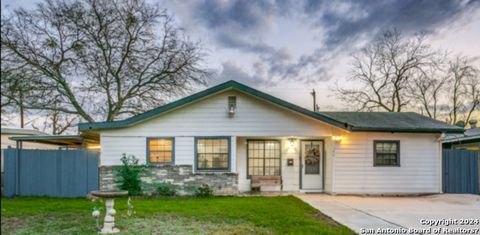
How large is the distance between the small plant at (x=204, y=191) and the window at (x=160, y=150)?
1325 millimetres

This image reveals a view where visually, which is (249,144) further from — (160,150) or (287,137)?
(160,150)

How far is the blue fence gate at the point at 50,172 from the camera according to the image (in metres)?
11.1

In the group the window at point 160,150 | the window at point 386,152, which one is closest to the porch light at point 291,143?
the window at point 386,152

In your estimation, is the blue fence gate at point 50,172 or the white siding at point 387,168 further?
the white siding at point 387,168

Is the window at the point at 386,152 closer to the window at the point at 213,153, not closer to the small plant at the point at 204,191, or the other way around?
the window at the point at 213,153

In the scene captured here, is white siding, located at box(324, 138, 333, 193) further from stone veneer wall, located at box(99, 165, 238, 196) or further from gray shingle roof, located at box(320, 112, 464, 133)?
stone veneer wall, located at box(99, 165, 238, 196)

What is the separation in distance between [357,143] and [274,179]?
3.12 m

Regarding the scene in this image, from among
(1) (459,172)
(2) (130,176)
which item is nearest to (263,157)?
(2) (130,176)

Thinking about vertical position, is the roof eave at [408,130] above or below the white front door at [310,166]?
above

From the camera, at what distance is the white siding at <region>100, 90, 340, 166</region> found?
37.6 feet

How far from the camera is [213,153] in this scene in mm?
11758

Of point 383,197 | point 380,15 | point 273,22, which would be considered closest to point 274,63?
Result: point 273,22

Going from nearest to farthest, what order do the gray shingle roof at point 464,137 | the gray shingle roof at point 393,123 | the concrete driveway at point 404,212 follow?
the concrete driveway at point 404,212 < the gray shingle roof at point 393,123 < the gray shingle roof at point 464,137

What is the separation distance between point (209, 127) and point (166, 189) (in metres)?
2.44
